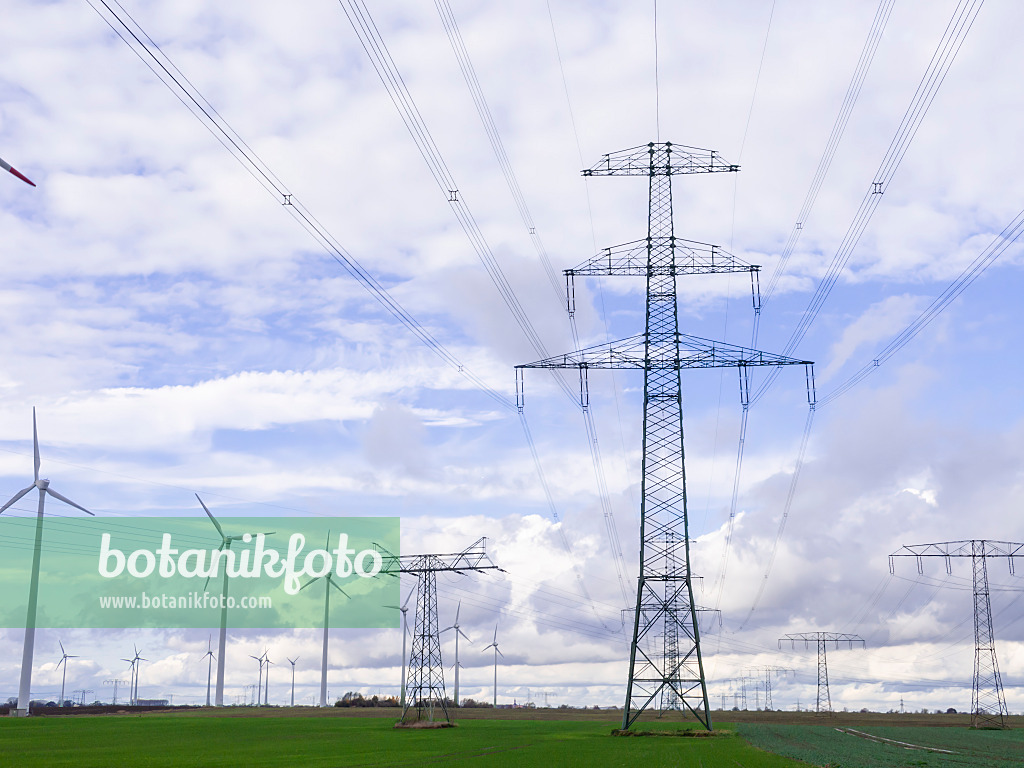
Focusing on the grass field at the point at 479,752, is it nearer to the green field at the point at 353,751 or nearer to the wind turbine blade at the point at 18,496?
the green field at the point at 353,751

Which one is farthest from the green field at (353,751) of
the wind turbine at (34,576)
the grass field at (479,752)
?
the wind turbine at (34,576)

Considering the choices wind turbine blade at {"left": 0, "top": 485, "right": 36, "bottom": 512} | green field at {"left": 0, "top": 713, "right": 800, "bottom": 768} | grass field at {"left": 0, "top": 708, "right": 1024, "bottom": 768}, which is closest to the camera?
grass field at {"left": 0, "top": 708, "right": 1024, "bottom": 768}

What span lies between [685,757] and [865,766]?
36.4 ft

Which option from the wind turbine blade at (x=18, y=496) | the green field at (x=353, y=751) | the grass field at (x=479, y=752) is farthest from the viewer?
the wind turbine blade at (x=18, y=496)

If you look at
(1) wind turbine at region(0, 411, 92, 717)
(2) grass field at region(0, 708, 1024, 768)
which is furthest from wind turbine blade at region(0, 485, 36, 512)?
(2) grass field at region(0, 708, 1024, 768)

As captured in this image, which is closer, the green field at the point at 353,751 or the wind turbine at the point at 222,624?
the green field at the point at 353,751

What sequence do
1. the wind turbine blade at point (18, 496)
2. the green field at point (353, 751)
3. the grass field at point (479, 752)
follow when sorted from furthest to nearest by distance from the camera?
the wind turbine blade at point (18, 496) < the green field at point (353, 751) < the grass field at point (479, 752)

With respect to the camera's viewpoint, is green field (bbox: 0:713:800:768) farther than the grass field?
Yes

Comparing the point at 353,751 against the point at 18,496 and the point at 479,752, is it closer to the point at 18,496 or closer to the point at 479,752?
the point at 479,752

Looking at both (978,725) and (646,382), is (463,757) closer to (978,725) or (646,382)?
(646,382)

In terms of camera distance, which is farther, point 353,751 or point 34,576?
point 34,576

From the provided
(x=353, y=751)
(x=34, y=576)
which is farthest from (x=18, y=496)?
(x=353, y=751)

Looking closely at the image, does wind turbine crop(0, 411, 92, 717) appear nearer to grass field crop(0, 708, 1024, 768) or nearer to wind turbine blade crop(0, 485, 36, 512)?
wind turbine blade crop(0, 485, 36, 512)

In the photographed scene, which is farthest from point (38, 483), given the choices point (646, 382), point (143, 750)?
point (646, 382)
